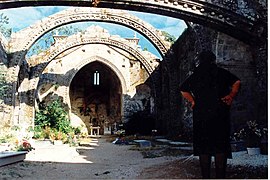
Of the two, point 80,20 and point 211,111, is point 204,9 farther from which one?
point 80,20

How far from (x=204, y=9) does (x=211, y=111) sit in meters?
2.89

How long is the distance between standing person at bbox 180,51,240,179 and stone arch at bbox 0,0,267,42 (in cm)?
227

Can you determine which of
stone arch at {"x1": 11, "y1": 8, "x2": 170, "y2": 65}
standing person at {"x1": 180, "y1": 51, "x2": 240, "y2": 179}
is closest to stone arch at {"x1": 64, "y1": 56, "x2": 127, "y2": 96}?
stone arch at {"x1": 11, "y1": 8, "x2": 170, "y2": 65}

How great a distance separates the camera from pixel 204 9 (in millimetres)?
6012

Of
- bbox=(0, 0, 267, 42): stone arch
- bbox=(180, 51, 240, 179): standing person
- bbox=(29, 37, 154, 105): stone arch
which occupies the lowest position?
bbox=(180, 51, 240, 179): standing person

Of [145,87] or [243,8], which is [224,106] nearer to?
[243,8]

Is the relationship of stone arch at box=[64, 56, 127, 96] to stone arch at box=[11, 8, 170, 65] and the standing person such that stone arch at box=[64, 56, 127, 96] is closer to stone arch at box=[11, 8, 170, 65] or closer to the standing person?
stone arch at box=[11, 8, 170, 65]

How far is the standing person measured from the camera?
12.2 ft

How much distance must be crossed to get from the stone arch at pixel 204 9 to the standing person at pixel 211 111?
2270 mm

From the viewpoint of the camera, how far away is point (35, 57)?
1906 centimetres

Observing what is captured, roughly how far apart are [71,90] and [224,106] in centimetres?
2900

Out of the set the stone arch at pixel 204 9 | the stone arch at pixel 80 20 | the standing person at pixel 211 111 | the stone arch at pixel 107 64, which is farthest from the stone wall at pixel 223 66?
the stone arch at pixel 107 64

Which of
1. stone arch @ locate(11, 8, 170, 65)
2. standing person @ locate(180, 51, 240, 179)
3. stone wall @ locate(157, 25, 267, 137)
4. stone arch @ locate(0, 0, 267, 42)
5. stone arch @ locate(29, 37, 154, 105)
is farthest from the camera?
stone arch @ locate(29, 37, 154, 105)

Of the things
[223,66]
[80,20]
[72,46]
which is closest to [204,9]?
[223,66]
